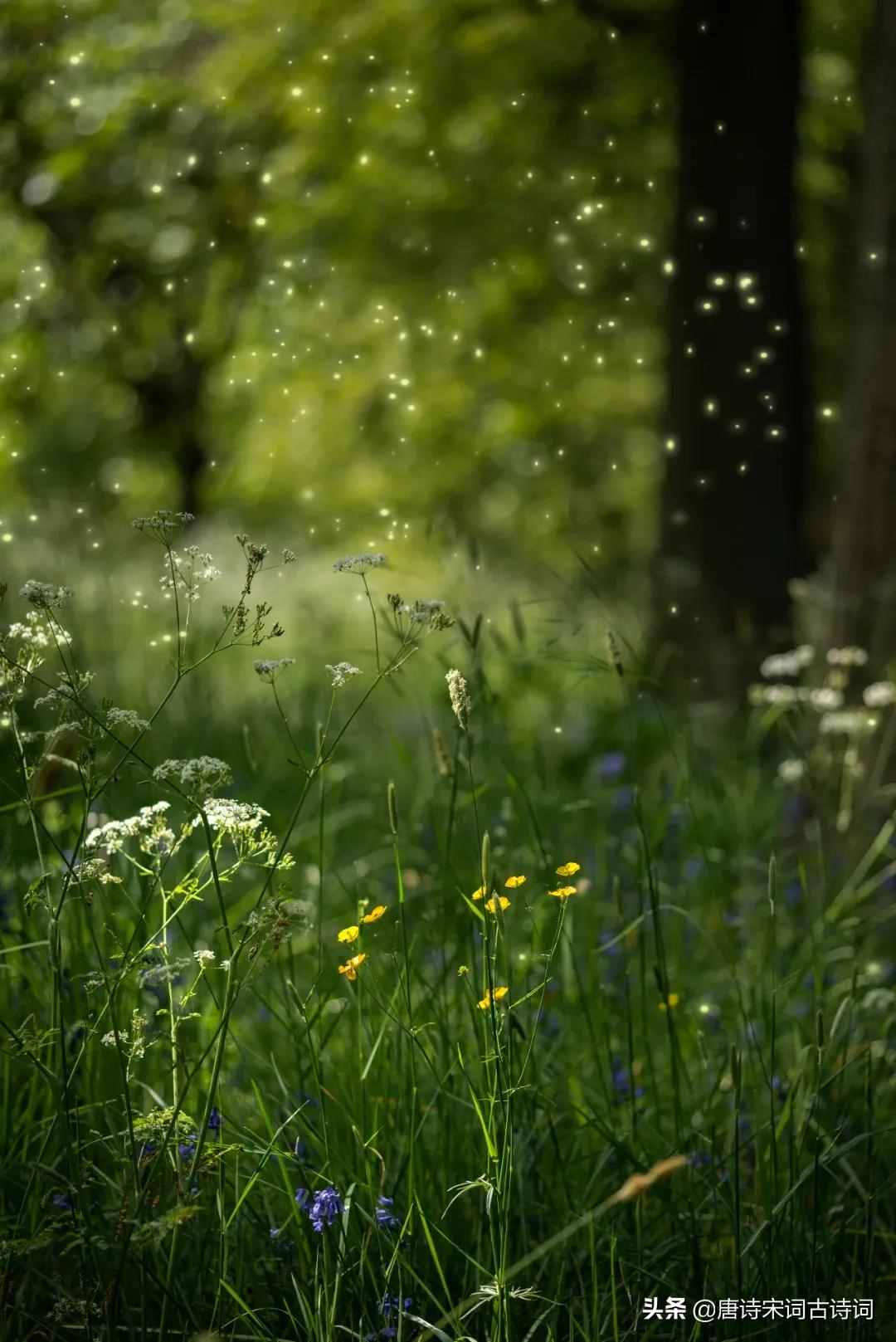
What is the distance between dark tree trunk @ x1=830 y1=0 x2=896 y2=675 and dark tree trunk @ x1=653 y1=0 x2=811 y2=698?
1795 mm

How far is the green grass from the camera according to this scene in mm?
1350

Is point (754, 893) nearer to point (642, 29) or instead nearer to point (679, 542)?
point (679, 542)

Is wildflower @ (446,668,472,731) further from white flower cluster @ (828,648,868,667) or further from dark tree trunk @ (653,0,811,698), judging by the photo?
dark tree trunk @ (653,0,811,698)

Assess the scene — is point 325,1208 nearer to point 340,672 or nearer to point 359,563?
point 340,672

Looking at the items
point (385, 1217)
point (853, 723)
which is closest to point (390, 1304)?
point (385, 1217)

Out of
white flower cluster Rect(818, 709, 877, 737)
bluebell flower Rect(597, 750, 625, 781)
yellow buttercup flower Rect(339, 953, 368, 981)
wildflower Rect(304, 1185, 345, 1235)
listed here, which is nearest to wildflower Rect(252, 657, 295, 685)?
yellow buttercup flower Rect(339, 953, 368, 981)

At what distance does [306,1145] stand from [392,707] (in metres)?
4.05

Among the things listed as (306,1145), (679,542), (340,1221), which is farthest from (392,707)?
(340,1221)

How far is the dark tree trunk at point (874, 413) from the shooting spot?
143 inches

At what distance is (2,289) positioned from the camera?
562cm

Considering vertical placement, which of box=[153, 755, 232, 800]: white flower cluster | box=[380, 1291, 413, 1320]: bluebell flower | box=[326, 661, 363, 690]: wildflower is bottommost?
Answer: box=[380, 1291, 413, 1320]: bluebell flower

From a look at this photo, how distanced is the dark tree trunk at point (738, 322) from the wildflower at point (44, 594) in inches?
170

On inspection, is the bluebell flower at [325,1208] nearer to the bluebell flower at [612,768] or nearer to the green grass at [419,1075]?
the green grass at [419,1075]

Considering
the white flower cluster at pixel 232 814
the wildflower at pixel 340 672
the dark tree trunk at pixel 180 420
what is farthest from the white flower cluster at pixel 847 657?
the dark tree trunk at pixel 180 420
